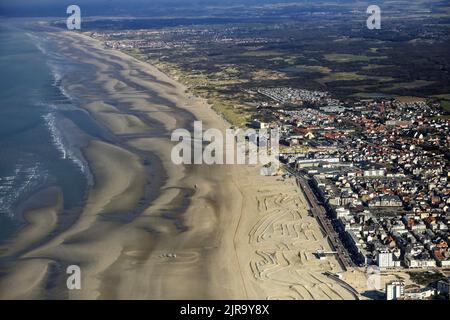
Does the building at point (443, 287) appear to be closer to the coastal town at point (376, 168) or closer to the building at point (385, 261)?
the coastal town at point (376, 168)

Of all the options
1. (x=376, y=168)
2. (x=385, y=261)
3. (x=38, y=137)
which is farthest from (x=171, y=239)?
(x=38, y=137)

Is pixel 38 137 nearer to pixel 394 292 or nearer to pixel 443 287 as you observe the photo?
pixel 394 292

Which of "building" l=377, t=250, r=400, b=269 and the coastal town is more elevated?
the coastal town

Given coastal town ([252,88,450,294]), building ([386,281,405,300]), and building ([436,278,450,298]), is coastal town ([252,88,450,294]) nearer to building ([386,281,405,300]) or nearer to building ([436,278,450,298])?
building ([436,278,450,298])

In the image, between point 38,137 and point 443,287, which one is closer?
point 443,287

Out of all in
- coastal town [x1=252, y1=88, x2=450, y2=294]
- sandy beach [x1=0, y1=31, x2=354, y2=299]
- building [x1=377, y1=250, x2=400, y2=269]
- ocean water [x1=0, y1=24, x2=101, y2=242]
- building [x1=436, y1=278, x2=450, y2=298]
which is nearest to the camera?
building [x1=436, y1=278, x2=450, y2=298]

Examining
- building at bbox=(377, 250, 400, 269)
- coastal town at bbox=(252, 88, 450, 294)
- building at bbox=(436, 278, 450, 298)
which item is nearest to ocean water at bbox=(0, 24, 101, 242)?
coastal town at bbox=(252, 88, 450, 294)
